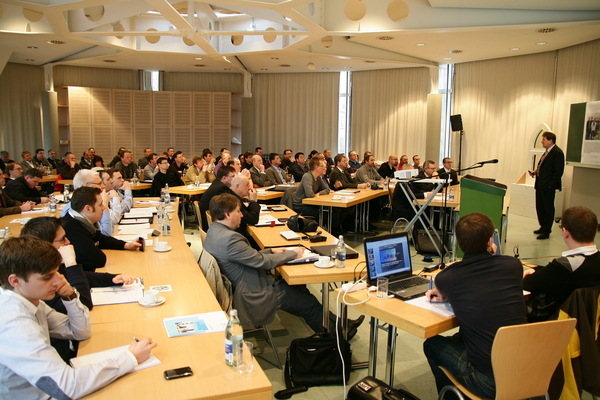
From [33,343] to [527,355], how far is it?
214cm

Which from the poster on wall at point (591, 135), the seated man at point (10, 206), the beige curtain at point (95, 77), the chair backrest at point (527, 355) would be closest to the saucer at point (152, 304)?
the chair backrest at point (527, 355)

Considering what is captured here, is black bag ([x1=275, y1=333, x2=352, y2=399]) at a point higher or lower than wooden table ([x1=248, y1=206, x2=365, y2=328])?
lower

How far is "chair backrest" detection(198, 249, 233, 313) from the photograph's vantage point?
3.46 metres

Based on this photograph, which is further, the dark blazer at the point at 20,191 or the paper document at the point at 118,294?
the dark blazer at the point at 20,191

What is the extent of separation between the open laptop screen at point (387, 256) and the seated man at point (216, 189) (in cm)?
262

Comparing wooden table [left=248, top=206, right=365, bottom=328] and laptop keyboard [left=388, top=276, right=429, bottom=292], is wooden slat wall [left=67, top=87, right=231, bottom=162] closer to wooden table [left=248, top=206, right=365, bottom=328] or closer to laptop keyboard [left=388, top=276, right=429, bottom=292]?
wooden table [left=248, top=206, right=365, bottom=328]

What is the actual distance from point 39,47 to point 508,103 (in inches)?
415

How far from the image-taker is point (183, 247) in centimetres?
Answer: 441

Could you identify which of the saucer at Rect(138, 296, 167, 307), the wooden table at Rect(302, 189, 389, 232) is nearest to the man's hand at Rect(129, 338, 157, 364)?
the saucer at Rect(138, 296, 167, 307)

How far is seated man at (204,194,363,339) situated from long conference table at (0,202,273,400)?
0.26 meters

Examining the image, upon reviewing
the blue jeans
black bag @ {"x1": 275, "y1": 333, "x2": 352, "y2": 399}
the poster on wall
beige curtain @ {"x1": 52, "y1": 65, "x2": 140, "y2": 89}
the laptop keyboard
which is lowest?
black bag @ {"x1": 275, "y1": 333, "x2": 352, "y2": 399}

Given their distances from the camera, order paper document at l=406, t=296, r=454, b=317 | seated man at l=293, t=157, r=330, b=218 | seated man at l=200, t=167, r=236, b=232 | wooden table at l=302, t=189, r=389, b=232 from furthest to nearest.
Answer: seated man at l=293, t=157, r=330, b=218 < wooden table at l=302, t=189, r=389, b=232 < seated man at l=200, t=167, r=236, b=232 < paper document at l=406, t=296, r=454, b=317

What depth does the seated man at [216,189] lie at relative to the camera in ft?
18.8

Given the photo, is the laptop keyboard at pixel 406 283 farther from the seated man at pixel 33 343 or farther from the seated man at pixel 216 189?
the seated man at pixel 216 189
